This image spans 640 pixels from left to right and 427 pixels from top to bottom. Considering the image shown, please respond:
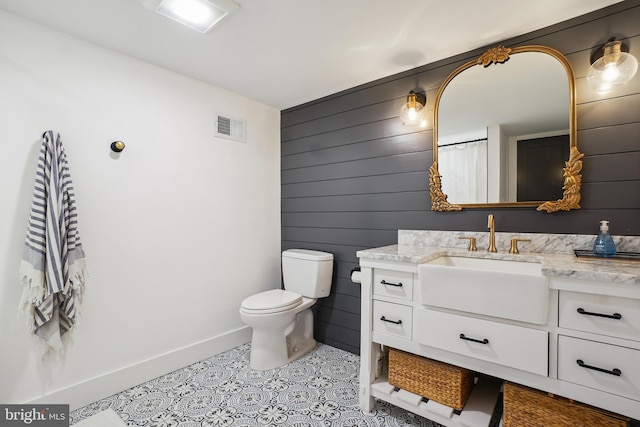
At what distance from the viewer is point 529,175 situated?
177cm

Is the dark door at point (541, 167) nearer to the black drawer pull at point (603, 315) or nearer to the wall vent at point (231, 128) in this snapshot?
the black drawer pull at point (603, 315)

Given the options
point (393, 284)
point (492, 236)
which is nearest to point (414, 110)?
point (492, 236)

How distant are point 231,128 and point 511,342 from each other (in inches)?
96.5

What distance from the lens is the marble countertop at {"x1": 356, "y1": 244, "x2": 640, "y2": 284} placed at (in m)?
1.14

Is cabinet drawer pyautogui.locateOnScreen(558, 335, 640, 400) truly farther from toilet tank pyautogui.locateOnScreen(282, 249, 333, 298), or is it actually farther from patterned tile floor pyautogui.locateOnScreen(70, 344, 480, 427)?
toilet tank pyautogui.locateOnScreen(282, 249, 333, 298)

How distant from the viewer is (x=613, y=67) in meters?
1.48

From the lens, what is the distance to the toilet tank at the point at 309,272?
8.25ft

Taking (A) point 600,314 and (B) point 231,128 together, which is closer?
(A) point 600,314

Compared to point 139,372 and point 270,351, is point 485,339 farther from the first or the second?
point 139,372

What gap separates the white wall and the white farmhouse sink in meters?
1.74

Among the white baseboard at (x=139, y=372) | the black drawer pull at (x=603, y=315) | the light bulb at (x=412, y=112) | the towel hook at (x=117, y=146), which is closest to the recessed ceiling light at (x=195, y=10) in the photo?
the towel hook at (x=117, y=146)

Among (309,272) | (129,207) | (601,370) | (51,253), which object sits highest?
(129,207)

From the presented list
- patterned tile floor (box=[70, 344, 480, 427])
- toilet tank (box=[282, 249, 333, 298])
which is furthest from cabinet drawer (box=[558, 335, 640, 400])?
toilet tank (box=[282, 249, 333, 298])

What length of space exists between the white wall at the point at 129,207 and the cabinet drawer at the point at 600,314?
2.28 meters
